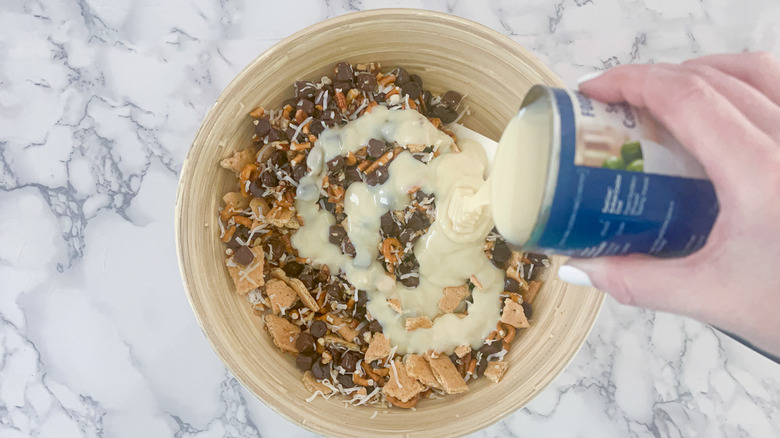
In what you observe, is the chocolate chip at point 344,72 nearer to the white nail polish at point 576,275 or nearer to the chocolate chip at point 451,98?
the chocolate chip at point 451,98

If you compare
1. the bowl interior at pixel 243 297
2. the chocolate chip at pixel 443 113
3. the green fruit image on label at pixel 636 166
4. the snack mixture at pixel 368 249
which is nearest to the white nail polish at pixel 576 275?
the green fruit image on label at pixel 636 166

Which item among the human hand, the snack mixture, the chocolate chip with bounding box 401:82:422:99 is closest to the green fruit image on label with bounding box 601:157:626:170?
the human hand

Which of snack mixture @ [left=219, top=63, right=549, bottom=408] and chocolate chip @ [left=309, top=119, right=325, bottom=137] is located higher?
chocolate chip @ [left=309, top=119, right=325, bottom=137]

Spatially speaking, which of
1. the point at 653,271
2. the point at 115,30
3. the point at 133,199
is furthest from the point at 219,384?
the point at 653,271

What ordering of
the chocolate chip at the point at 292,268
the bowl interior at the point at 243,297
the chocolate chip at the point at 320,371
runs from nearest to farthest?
the bowl interior at the point at 243,297
the chocolate chip at the point at 320,371
the chocolate chip at the point at 292,268

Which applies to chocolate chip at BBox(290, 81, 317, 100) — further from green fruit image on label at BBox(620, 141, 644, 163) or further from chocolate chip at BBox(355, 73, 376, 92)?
green fruit image on label at BBox(620, 141, 644, 163)

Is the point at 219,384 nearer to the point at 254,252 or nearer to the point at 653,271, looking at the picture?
the point at 254,252
